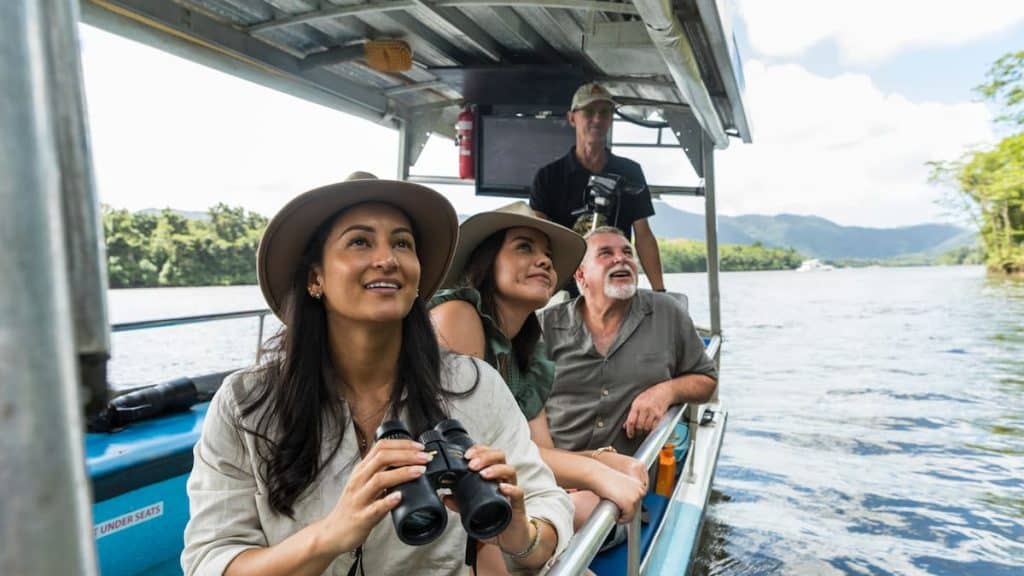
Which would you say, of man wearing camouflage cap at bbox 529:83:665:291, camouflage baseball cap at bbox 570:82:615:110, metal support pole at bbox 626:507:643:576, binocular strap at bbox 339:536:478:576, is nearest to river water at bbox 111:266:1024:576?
binocular strap at bbox 339:536:478:576

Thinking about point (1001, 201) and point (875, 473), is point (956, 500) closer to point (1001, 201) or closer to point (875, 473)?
point (875, 473)

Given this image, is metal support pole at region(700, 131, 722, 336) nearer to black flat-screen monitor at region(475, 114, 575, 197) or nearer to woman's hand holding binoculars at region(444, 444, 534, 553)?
black flat-screen monitor at region(475, 114, 575, 197)

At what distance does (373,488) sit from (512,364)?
1268 millimetres

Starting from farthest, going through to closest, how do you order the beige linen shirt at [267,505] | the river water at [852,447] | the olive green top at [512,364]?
the river water at [852,447] < the olive green top at [512,364] < the beige linen shirt at [267,505]

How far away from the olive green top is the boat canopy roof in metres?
1.40

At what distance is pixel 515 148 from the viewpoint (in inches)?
227

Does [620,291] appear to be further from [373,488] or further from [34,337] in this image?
[34,337]

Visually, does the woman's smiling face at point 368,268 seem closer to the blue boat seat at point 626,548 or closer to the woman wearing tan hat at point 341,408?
the woman wearing tan hat at point 341,408

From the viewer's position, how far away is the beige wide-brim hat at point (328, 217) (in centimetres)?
168

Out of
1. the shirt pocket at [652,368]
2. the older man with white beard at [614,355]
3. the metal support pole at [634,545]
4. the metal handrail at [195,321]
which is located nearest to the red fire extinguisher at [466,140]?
the metal handrail at [195,321]

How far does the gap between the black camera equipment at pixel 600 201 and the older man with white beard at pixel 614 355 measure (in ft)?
2.57

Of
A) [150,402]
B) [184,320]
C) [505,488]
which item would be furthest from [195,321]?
[505,488]

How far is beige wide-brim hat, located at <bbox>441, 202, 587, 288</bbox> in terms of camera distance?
253 cm

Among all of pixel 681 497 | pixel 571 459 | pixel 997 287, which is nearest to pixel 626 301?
pixel 681 497
